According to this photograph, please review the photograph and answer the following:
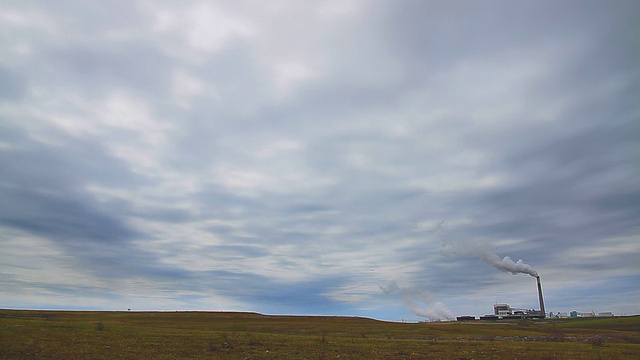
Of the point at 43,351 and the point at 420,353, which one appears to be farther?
the point at 420,353

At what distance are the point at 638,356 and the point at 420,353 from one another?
25032 mm

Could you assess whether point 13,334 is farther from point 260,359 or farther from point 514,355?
point 514,355

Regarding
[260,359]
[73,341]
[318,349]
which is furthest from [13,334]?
[318,349]

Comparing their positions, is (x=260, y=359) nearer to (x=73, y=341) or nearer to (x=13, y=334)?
(x=73, y=341)

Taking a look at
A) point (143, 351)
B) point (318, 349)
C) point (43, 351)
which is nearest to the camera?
point (43, 351)

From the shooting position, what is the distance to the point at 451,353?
47500mm

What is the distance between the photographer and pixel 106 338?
5225 cm

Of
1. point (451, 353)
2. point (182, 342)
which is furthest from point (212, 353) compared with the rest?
point (451, 353)

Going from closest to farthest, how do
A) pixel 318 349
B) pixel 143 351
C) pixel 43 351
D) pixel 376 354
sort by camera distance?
pixel 43 351
pixel 143 351
pixel 376 354
pixel 318 349

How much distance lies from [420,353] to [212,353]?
74.0 feet

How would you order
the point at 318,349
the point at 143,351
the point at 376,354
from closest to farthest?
the point at 143,351 < the point at 376,354 < the point at 318,349

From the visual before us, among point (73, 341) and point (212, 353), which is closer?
point (212, 353)

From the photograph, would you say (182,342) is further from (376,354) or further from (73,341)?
(376,354)

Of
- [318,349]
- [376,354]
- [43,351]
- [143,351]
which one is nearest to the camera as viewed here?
[43,351]
